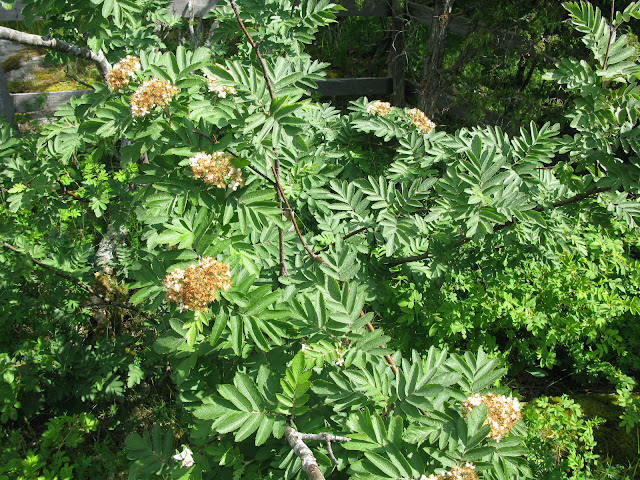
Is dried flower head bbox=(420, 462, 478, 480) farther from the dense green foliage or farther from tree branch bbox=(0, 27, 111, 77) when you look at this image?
tree branch bbox=(0, 27, 111, 77)

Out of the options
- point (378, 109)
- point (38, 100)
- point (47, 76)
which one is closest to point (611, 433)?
point (378, 109)

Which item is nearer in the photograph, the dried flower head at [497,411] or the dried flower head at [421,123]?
the dried flower head at [497,411]

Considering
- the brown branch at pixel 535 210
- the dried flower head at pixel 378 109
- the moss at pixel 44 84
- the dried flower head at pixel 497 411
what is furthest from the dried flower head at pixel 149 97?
the moss at pixel 44 84

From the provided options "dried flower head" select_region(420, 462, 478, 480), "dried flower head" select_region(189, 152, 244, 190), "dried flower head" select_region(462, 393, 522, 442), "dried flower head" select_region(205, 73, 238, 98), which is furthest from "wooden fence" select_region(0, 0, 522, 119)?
"dried flower head" select_region(420, 462, 478, 480)

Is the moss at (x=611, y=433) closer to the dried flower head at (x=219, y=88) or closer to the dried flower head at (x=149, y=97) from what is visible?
the dried flower head at (x=219, y=88)

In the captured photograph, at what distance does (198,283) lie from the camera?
1236 millimetres

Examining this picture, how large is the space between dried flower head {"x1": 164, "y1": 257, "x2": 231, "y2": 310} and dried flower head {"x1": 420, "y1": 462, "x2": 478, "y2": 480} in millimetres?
711

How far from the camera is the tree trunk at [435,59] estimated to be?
392 cm

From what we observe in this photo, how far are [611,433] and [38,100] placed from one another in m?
5.49

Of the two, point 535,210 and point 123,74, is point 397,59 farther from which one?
point 123,74

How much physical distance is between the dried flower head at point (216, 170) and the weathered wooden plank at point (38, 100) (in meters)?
3.96

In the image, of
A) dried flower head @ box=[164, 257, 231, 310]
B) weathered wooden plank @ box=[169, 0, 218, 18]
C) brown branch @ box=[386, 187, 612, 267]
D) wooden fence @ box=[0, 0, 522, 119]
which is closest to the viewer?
dried flower head @ box=[164, 257, 231, 310]

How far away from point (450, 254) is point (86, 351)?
6.97 feet

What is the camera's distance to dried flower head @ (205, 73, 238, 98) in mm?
1538
